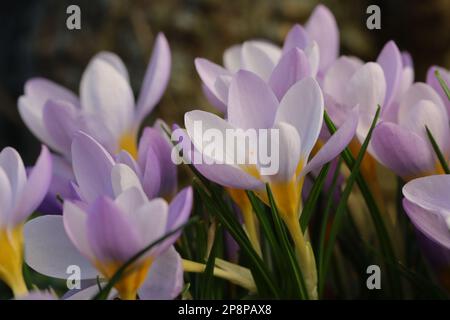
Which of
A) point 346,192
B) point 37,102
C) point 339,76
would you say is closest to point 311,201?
point 346,192

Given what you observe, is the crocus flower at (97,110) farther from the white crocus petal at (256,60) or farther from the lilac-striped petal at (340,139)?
the lilac-striped petal at (340,139)

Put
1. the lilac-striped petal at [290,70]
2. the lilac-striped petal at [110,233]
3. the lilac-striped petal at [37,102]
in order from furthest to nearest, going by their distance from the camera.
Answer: the lilac-striped petal at [37,102]
the lilac-striped petal at [290,70]
the lilac-striped petal at [110,233]

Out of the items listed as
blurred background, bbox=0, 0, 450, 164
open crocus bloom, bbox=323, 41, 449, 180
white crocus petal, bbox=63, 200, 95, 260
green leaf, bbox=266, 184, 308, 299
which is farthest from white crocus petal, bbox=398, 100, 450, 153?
blurred background, bbox=0, 0, 450, 164

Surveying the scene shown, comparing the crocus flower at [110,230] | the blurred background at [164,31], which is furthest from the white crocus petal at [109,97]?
the blurred background at [164,31]

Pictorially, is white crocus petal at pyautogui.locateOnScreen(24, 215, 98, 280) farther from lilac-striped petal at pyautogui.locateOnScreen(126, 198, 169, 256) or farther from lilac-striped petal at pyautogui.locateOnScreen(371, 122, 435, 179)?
lilac-striped petal at pyautogui.locateOnScreen(371, 122, 435, 179)

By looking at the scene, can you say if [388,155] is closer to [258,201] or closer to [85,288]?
[258,201]

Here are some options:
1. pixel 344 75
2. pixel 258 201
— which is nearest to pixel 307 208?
pixel 258 201
